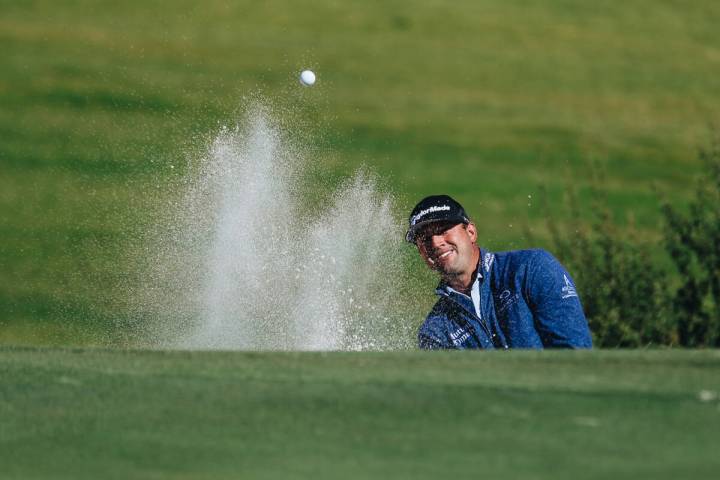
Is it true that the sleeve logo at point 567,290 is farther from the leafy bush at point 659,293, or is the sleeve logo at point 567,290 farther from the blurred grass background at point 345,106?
the blurred grass background at point 345,106

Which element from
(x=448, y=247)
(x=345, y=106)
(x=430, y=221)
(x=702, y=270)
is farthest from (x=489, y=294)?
(x=345, y=106)

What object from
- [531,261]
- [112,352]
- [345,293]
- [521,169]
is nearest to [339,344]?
[345,293]

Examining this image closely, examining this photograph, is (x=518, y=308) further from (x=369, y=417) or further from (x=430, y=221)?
(x=369, y=417)

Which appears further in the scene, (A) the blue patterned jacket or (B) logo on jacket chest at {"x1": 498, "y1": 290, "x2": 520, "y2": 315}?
(B) logo on jacket chest at {"x1": 498, "y1": 290, "x2": 520, "y2": 315}

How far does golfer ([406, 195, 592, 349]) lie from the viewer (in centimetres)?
751

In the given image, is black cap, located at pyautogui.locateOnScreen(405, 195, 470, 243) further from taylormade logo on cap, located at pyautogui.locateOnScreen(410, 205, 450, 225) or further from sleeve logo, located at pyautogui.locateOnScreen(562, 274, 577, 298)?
sleeve logo, located at pyautogui.locateOnScreen(562, 274, 577, 298)

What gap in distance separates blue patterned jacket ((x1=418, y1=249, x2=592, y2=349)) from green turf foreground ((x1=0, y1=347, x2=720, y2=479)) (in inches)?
74.2

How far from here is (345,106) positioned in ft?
90.3

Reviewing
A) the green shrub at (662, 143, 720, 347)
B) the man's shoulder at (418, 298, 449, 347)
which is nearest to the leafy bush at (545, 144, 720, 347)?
the green shrub at (662, 143, 720, 347)

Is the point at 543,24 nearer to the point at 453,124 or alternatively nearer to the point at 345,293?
the point at 453,124

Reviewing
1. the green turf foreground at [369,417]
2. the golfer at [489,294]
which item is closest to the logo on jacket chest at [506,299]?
the golfer at [489,294]

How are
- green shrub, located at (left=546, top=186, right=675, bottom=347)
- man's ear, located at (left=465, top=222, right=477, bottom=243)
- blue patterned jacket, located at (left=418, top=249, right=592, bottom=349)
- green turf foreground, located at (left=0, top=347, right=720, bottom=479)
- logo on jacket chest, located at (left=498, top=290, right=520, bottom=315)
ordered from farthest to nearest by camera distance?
green shrub, located at (left=546, top=186, right=675, bottom=347) < man's ear, located at (left=465, top=222, right=477, bottom=243) < logo on jacket chest, located at (left=498, top=290, right=520, bottom=315) < blue patterned jacket, located at (left=418, top=249, right=592, bottom=349) < green turf foreground, located at (left=0, top=347, right=720, bottom=479)

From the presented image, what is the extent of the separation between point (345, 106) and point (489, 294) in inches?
789

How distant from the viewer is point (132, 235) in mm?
23516
